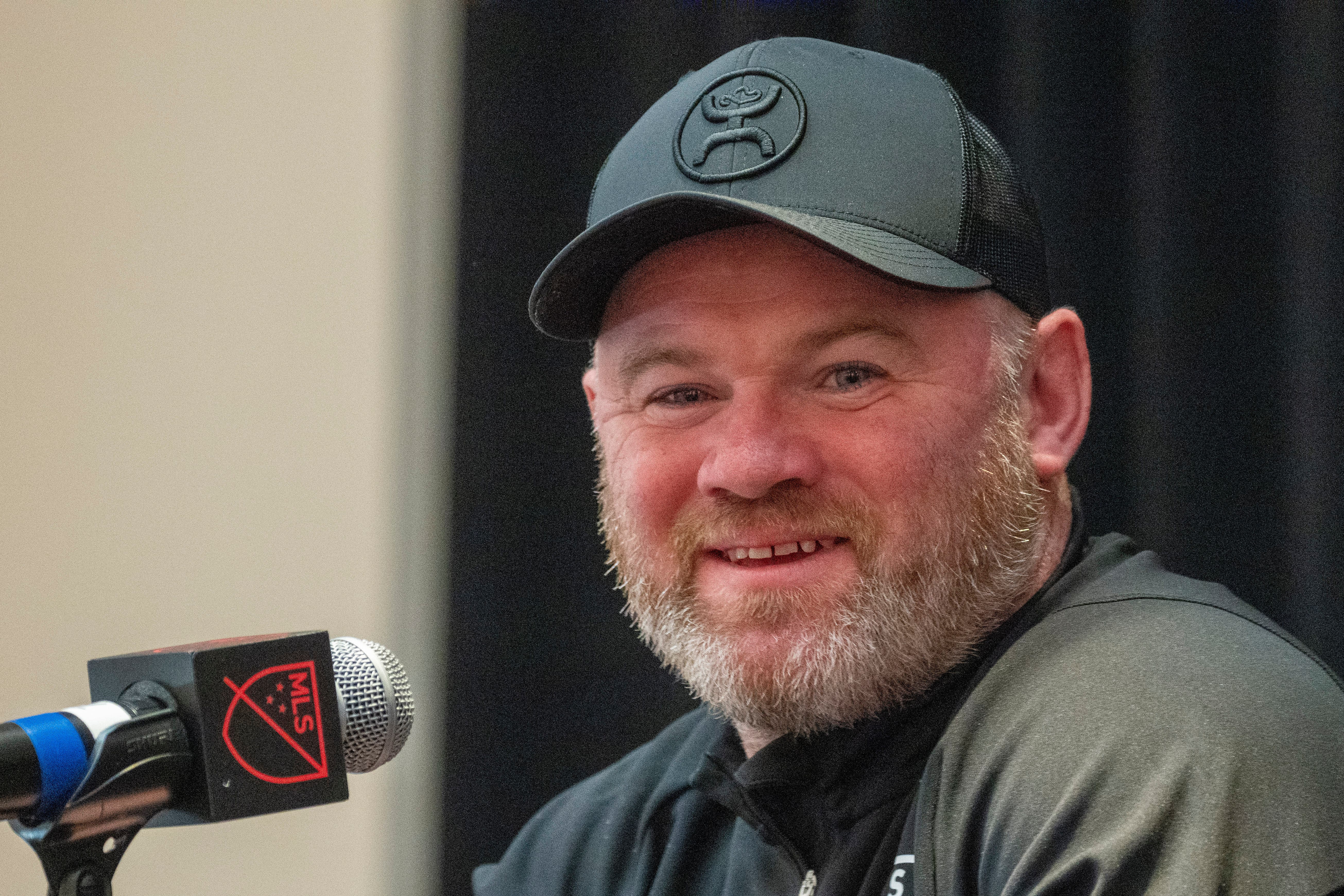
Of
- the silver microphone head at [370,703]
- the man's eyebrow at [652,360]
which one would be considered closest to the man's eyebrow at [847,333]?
the man's eyebrow at [652,360]

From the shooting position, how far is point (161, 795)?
0.87 metres

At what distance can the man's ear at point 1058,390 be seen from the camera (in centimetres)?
135

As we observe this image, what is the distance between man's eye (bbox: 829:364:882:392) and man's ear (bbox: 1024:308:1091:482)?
7.2 inches

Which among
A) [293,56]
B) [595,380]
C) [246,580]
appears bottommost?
[246,580]

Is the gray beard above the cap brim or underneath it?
underneath

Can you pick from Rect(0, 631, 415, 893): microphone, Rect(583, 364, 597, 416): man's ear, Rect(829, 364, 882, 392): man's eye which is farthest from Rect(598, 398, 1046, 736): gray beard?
Rect(0, 631, 415, 893): microphone

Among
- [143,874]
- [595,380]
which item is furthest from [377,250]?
[143,874]

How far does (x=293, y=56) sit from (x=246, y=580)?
1.07m

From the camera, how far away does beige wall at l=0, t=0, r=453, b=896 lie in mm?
2553

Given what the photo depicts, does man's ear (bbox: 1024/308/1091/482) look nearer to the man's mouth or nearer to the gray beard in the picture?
the gray beard

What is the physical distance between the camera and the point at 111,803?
84cm

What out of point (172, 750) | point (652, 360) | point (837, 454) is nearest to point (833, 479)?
point (837, 454)

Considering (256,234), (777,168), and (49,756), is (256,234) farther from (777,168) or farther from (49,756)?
(49,756)

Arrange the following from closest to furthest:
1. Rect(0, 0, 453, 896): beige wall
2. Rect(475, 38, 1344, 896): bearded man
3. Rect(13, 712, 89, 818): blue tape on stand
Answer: Rect(13, 712, 89, 818): blue tape on stand → Rect(475, 38, 1344, 896): bearded man → Rect(0, 0, 453, 896): beige wall
